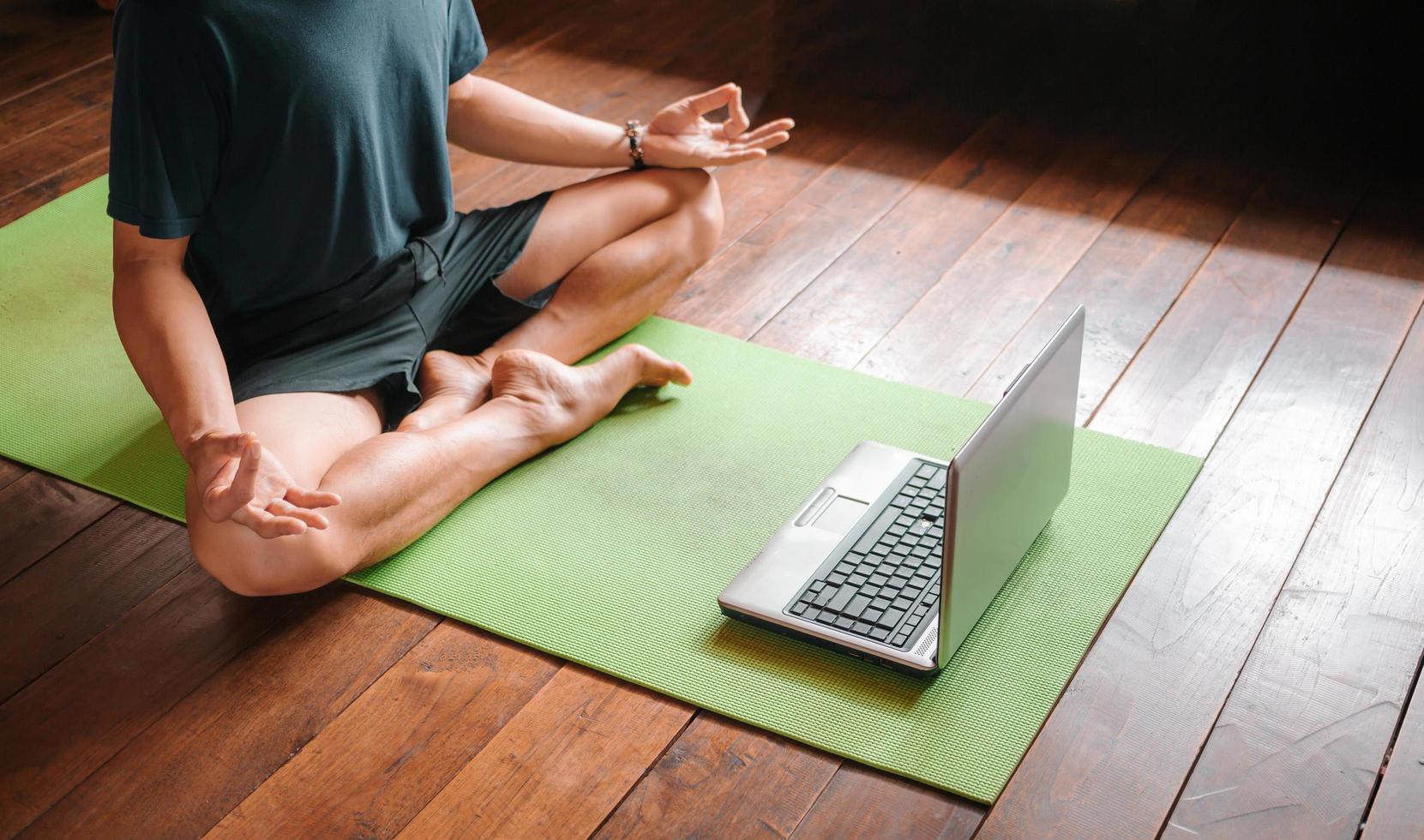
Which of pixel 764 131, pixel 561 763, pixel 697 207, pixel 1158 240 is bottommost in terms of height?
pixel 1158 240

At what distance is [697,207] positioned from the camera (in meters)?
2.06

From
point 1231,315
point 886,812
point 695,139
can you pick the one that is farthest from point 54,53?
point 886,812

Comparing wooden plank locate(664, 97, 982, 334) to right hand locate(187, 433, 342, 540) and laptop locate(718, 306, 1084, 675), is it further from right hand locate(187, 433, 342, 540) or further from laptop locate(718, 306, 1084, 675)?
right hand locate(187, 433, 342, 540)

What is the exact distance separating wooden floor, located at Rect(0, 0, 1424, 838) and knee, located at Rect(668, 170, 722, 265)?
13 cm

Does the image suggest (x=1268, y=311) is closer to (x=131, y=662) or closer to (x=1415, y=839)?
(x=1415, y=839)

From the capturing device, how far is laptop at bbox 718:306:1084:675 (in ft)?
4.34

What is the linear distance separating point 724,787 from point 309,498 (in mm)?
517

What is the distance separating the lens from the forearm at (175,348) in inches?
57.8

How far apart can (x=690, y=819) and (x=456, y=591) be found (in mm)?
446

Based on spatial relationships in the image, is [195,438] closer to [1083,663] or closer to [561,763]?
[561,763]

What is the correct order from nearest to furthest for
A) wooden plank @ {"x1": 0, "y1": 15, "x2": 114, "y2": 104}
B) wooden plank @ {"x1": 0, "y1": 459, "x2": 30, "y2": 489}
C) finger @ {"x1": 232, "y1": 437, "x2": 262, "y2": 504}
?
finger @ {"x1": 232, "y1": 437, "x2": 262, "y2": 504}
wooden plank @ {"x1": 0, "y1": 459, "x2": 30, "y2": 489}
wooden plank @ {"x1": 0, "y1": 15, "x2": 114, "y2": 104}

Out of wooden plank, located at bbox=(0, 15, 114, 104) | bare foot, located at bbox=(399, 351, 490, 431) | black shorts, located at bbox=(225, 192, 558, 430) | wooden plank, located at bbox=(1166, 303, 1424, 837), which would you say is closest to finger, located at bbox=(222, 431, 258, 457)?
black shorts, located at bbox=(225, 192, 558, 430)

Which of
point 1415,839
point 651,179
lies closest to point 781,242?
point 651,179

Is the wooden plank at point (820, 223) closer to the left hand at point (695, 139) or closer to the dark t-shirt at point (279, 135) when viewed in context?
the left hand at point (695, 139)
